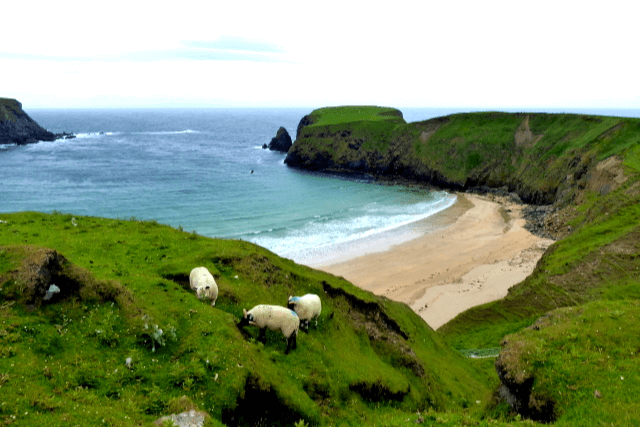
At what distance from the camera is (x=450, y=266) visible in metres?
50.2

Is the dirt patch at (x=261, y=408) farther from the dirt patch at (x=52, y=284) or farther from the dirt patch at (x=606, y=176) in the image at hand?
the dirt patch at (x=606, y=176)

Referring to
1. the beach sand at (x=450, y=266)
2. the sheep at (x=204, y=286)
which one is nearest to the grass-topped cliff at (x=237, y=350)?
the sheep at (x=204, y=286)

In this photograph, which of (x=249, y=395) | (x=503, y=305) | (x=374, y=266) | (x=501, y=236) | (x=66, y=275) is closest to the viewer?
(x=249, y=395)

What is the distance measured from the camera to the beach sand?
40.6 meters

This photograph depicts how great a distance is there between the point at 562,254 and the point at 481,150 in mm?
70056

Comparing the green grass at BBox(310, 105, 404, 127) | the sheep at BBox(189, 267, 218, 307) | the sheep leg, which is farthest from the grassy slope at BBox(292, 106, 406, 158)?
the sheep leg

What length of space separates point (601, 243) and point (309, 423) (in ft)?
110

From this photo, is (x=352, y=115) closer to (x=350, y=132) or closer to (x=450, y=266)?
(x=350, y=132)

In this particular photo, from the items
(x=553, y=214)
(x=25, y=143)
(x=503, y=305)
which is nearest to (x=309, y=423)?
(x=503, y=305)

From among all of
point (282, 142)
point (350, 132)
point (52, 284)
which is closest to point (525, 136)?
point (350, 132)

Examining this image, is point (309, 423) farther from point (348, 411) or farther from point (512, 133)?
point (512, 133)

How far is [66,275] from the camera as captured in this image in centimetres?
1303

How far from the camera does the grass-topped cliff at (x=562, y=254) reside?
12.7 metres

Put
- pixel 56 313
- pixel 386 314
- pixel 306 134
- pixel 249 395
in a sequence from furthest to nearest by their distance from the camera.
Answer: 1. pixel 306 134
2. pixel 386 314
3. pixel 56 313
4. pixel 249 395
